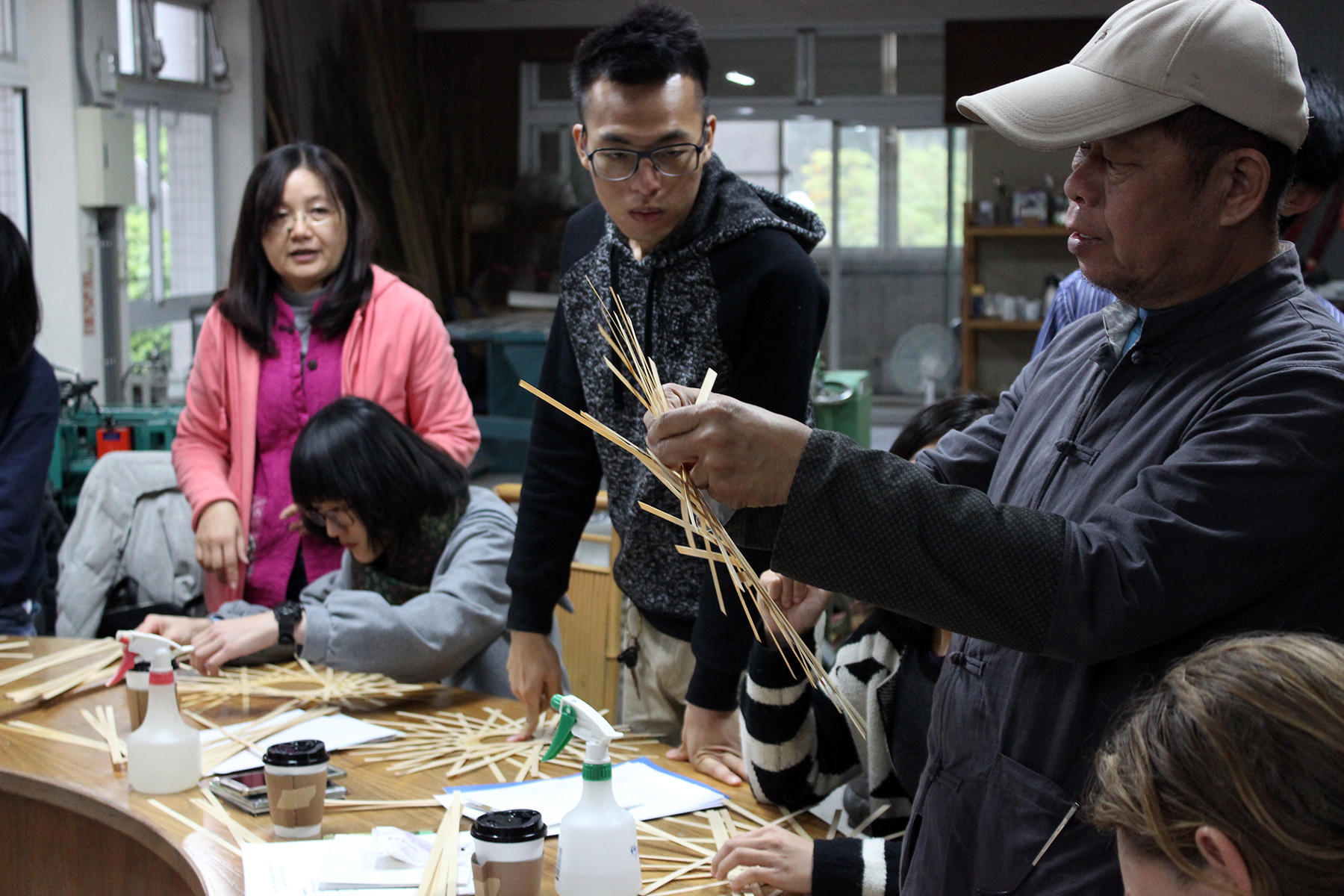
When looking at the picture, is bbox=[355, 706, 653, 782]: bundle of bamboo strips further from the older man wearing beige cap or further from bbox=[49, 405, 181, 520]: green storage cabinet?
bbox=[49, 405, 181, 520]: green storage cabinet

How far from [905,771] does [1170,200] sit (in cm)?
102

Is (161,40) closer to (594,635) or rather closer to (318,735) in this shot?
(594,635)

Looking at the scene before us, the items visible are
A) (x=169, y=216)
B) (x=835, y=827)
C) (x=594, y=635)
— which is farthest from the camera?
(x=169, y=216)

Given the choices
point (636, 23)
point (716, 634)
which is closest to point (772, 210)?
point (636, 23)

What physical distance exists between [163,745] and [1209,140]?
162 cm

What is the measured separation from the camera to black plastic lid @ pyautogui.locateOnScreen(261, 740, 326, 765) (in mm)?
1707

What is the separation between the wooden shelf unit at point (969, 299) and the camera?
6.79 meters

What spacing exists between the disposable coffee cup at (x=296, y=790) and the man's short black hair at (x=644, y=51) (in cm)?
108

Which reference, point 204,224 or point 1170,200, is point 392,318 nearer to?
point 1170,200

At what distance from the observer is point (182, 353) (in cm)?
608

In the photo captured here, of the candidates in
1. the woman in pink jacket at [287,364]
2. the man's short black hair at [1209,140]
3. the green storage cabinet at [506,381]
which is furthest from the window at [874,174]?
the man's short black hair at [1209,140]

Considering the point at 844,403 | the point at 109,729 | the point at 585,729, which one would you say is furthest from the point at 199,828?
the point at 844,403

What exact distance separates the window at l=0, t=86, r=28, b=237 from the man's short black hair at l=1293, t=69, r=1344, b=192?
4.62 m

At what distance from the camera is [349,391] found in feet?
9.32
